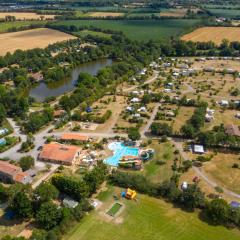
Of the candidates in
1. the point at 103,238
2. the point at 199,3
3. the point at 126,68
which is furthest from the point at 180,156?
the point at 199,3

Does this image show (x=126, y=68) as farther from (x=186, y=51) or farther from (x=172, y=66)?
(x=186, y=51)

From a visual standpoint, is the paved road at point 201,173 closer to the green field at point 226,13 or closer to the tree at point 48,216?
the tree at point 48,216

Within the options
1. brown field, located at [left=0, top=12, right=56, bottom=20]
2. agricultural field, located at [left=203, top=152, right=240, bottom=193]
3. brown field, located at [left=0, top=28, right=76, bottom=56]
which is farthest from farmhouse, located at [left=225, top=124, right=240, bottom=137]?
brown field, located at [left=0, top=12, right=56, bottom=20]

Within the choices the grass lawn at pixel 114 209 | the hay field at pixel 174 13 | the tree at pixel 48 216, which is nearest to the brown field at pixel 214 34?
the hay field at pixel 174 13

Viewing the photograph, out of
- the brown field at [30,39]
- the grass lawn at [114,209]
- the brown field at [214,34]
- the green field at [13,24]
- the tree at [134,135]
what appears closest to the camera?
the grass lawn at [114,209]

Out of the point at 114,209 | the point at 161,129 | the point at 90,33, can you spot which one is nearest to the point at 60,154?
the point at 114,209

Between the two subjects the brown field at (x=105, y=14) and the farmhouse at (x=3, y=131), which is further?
the brown field at (x=105, y=14)

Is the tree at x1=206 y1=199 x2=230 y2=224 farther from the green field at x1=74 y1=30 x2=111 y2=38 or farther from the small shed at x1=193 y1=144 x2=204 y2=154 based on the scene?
the green field at x1=74 y1=30 x2=111 y2=38
